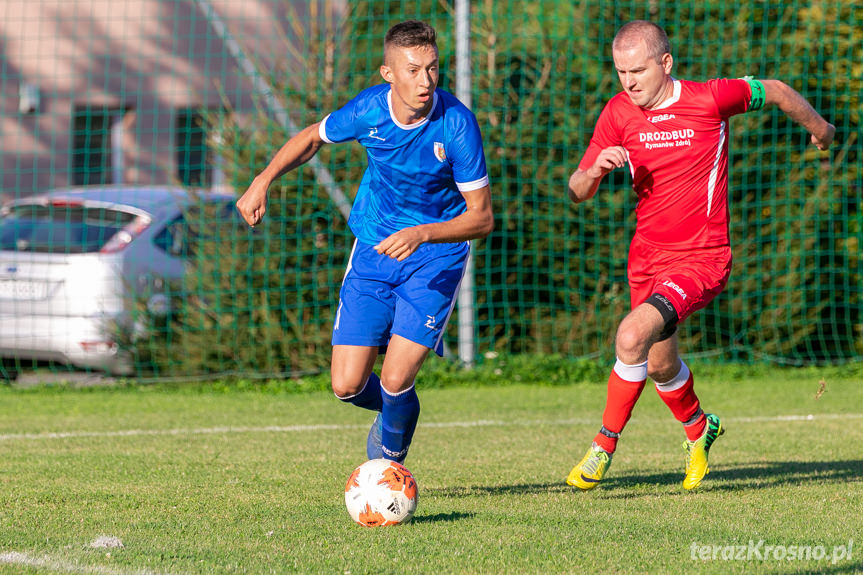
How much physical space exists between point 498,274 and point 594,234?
3.20ft

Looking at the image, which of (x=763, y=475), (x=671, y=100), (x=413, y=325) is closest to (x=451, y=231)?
(x=413, y=325)

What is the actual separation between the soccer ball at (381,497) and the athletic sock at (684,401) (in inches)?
64.5

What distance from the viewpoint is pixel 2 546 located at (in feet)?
12.9

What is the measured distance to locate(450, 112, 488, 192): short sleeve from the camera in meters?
4.90

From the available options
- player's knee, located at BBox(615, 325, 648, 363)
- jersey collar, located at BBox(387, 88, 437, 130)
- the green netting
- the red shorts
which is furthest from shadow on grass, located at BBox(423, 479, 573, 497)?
the green netting

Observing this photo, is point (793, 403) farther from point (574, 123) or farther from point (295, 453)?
point (295, 453)

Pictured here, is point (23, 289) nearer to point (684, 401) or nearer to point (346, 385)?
point (346, 385)

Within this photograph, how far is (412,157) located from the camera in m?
5.03

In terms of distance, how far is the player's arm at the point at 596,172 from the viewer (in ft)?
16.3

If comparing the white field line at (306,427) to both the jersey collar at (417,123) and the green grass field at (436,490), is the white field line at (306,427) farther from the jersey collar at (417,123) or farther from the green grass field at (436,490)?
the jersey collar at (417,123)

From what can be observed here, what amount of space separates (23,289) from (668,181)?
6145mm

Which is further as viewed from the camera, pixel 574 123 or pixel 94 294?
pixel 574 123

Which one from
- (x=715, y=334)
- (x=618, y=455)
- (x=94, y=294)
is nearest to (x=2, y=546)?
(x=618, y=455)

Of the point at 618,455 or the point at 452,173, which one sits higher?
the point at 452,173
